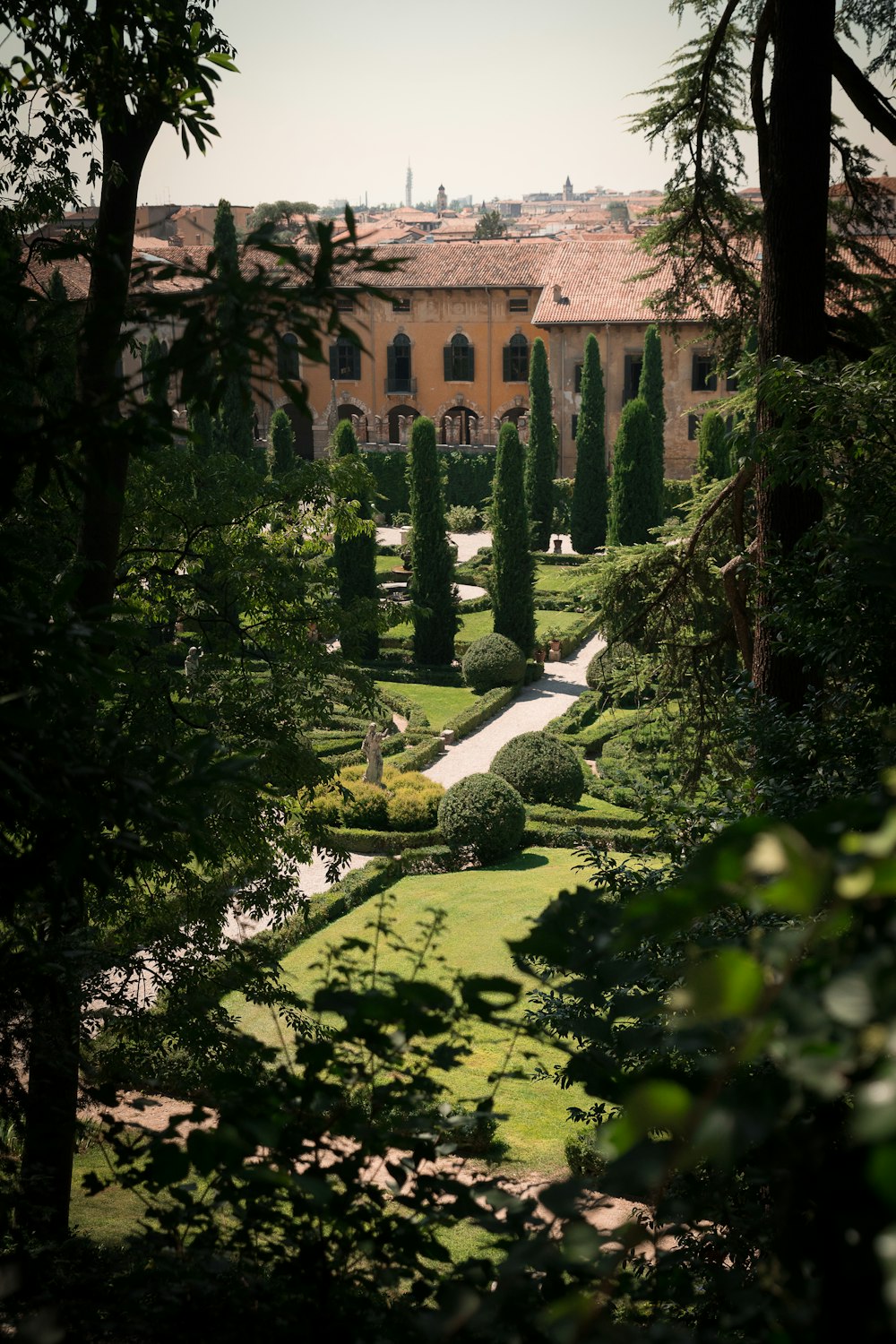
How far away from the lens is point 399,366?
43.2m

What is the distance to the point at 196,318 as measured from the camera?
226 cm

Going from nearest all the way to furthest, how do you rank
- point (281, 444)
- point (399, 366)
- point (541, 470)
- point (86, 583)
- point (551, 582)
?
point (86, 583), point (551, 582), point (281, 444), point (541, 470), point (399, 366)

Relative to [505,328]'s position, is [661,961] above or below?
below

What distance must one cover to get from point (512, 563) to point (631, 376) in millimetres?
17419

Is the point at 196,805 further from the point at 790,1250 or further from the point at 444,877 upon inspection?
the point at 444,877

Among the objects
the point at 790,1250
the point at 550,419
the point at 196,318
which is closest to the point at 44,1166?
the point at 196,318

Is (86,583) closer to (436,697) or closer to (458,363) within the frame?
(436,697)

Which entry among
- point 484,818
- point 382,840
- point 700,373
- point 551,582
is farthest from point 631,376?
point 484,818

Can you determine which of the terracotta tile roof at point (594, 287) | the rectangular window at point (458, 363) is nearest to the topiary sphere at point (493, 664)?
the terracotta tile roof at point (594, 287)

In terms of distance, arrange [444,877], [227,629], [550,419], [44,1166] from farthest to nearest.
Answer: [550,419] → [444,877] → [227,629] → [44,1166]

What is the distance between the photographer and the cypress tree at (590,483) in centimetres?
3062

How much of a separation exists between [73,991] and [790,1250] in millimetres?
3607

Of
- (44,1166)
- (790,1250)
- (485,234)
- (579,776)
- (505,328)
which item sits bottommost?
(579,776)

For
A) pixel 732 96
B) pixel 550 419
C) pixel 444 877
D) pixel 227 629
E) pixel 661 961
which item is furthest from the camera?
pixel 550 419
